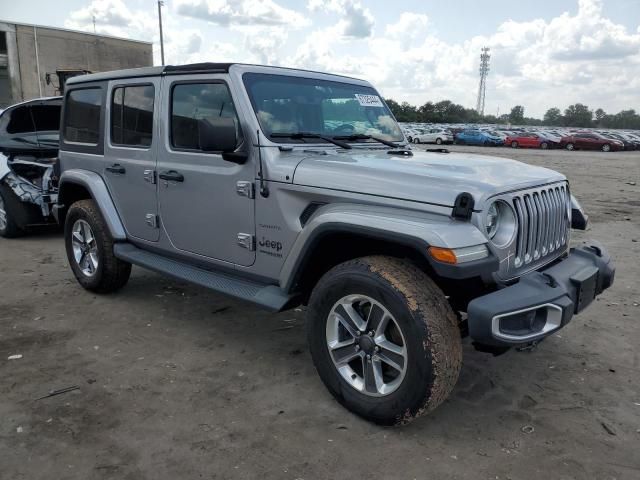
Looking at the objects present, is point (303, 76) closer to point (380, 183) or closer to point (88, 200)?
point (380, 183)

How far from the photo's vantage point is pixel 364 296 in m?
2.95

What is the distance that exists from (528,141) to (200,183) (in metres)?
39.0

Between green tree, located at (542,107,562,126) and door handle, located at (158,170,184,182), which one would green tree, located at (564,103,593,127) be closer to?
green tree, located at (542,107,562,126)

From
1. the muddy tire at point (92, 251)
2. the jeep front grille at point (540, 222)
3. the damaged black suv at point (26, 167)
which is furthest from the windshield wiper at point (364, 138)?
the damaged black suv at point (26, 167)

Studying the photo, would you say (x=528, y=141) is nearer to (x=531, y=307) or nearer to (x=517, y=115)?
(x=531, y=307)

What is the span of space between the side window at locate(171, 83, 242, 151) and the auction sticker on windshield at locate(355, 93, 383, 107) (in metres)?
1.16

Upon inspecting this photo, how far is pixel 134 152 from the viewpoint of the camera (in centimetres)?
447

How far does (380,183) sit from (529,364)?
185 cm

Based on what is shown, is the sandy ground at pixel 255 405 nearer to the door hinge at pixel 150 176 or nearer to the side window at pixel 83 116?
the door hinge at pixel 150 176

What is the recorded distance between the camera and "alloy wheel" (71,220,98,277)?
5.11 metres

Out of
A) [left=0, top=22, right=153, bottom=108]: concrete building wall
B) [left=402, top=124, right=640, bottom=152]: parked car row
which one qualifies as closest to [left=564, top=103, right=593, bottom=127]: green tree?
[left=402, top=124, right=640, bottom=152]: parked car row

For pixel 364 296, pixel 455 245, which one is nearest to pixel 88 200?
pixel 364 296

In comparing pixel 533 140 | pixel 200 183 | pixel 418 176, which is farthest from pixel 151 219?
pixel 533 140

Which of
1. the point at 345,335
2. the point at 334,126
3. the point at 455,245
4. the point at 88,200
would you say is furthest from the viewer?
the point at 88,200
